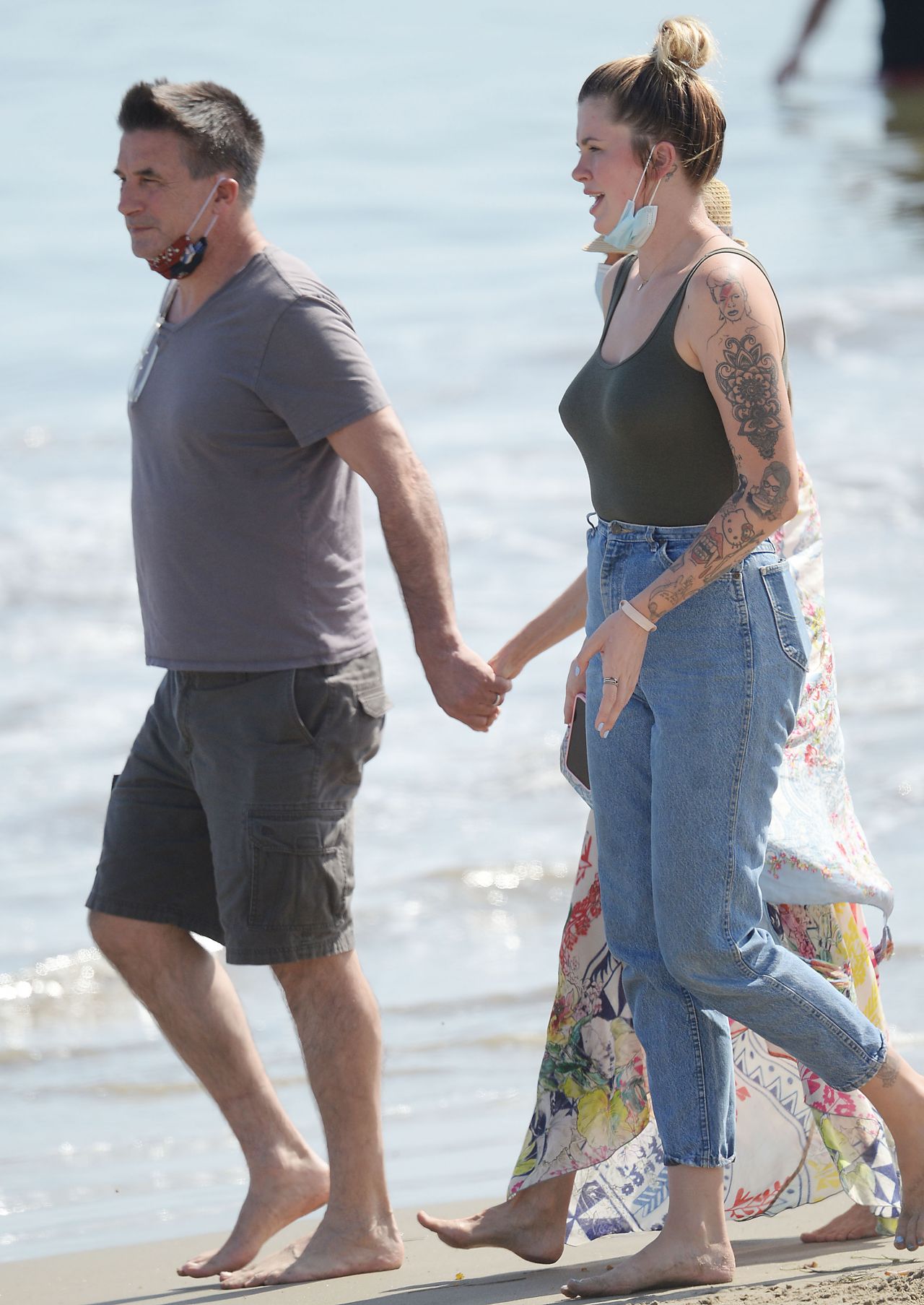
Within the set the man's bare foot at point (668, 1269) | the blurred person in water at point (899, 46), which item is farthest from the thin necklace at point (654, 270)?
the blurred person in water at point (899, 46)

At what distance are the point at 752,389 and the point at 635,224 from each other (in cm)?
33

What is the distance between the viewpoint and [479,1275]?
118 inches

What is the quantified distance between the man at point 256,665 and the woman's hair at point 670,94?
0.74 metres

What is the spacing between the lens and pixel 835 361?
13.4 metres

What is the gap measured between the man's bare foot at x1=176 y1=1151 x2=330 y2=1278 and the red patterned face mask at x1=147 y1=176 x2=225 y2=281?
1.59 m

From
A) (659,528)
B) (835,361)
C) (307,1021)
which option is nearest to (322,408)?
(659,528)

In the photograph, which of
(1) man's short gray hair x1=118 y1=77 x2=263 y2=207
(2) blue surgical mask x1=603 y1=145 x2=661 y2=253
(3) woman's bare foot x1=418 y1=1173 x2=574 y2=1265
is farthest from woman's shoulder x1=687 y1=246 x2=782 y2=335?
(3) woman's bare foot x1=418 y1=1173 x2=574 y2=1265

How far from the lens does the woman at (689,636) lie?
97.0 inches

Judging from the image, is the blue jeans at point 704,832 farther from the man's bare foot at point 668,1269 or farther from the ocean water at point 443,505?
the ocean water at point 443,505

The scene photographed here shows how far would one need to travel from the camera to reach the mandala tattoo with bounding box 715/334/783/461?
7.93 feet

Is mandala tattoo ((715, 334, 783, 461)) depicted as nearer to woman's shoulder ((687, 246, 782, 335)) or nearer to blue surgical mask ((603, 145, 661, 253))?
woman's shoulder ((687, 246, 782, 335))

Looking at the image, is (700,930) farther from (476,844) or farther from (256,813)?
(476,844)

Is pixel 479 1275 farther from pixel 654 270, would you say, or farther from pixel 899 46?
pixel 899 46

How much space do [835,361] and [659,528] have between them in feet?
36.8
